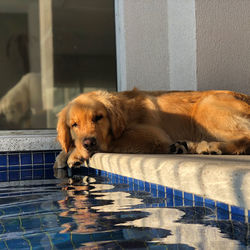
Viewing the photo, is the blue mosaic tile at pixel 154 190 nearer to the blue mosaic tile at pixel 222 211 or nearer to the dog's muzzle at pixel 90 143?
the blue mosaic tile at pixel 222 211

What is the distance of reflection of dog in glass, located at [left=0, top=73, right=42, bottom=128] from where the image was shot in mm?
5898

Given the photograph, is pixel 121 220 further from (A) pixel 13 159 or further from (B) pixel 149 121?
(A) pixel 13 159

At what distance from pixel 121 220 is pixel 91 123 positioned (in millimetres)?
2152

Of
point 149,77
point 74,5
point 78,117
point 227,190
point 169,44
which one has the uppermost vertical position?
point 74,5

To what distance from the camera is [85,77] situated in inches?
240

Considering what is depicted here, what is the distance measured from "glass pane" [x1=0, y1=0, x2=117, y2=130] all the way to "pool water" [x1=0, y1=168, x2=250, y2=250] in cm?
356

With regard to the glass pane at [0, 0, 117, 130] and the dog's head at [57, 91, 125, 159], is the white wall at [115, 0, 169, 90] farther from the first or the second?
the dog's head at [57, 91, 125, 159]

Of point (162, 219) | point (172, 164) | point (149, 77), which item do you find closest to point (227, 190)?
point (162, 219)

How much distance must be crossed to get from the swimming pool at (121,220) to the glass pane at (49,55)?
132 inches

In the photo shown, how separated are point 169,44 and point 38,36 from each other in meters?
1.80

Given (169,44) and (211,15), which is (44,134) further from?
(211,15)

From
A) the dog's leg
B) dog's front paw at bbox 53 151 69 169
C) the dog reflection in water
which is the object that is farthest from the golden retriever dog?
the dog reflection in water

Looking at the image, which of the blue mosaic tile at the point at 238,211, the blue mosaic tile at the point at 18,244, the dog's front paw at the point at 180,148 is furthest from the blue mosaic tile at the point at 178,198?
the dog's front paw at the point at 180,148

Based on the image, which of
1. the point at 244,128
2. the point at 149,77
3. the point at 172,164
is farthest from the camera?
the point at 149,77
